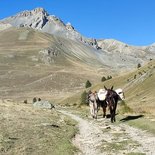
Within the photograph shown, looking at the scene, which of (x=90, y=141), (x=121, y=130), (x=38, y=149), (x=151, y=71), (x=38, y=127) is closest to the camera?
(x=38, y=149)

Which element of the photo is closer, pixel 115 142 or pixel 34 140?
pixel 115 142

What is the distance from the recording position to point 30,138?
25.2m

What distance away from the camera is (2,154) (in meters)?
19.9

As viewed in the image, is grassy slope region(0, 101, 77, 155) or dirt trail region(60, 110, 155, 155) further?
grassy slope region(0, 101, 77, 155)

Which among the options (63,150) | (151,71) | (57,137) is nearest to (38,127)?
(57,137)

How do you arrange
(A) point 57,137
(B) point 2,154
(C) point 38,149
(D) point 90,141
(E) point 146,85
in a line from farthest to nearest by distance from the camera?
(E) point 146,85
(A) point 57,137
(D) point 90,141
(C) point 38,149
(B) point 2,154

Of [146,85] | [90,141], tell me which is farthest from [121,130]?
[146,85]

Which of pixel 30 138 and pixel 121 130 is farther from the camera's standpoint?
pixel 121 130

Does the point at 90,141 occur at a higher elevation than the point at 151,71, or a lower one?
lower

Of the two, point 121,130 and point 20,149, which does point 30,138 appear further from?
point 121,130

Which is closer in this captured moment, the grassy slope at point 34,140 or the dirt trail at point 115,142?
the dirt trail at point 115,142

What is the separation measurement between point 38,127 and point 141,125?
7.66m

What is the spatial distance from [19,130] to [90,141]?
734 cm

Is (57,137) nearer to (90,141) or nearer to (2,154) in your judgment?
(90,141)
